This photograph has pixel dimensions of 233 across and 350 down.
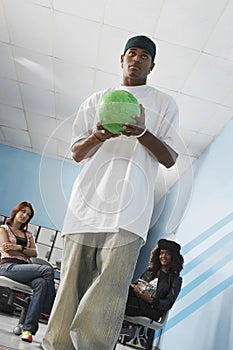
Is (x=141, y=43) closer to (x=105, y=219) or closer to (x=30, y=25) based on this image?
(x=105, y=219)

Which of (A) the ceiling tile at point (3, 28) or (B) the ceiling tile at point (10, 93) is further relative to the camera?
(B) the ceiling tile at point (10, 93)

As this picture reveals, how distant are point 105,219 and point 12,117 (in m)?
4.80

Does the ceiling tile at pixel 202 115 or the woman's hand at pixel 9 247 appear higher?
the ceiling tile at pixel 202 115

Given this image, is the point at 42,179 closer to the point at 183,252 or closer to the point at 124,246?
the point at 124,246

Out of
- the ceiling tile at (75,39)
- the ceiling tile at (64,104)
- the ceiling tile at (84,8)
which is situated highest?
the ceiling tile at (64,104)

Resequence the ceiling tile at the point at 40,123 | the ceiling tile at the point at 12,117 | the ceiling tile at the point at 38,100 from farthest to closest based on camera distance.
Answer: the ceiling tile at the point at 12,117, the ceiling tile at the point at 40,123, the ceiling tile at the point at 38,100

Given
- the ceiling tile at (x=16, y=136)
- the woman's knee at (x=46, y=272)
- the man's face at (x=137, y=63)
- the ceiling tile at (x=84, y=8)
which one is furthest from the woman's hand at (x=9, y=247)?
the ceiling tile at (x=16, y=136)

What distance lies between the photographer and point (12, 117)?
5.82 metres

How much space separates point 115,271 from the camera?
1224 mm

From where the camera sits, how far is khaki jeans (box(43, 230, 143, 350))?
1199 millimetres

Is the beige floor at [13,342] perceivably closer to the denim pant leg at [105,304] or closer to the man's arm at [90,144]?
the denim pant leg at [105,304]

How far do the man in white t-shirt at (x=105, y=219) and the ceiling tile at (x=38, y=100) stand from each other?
12.0 ft

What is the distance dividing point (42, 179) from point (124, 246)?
0.28 metres

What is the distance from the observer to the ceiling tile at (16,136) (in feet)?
20.7
